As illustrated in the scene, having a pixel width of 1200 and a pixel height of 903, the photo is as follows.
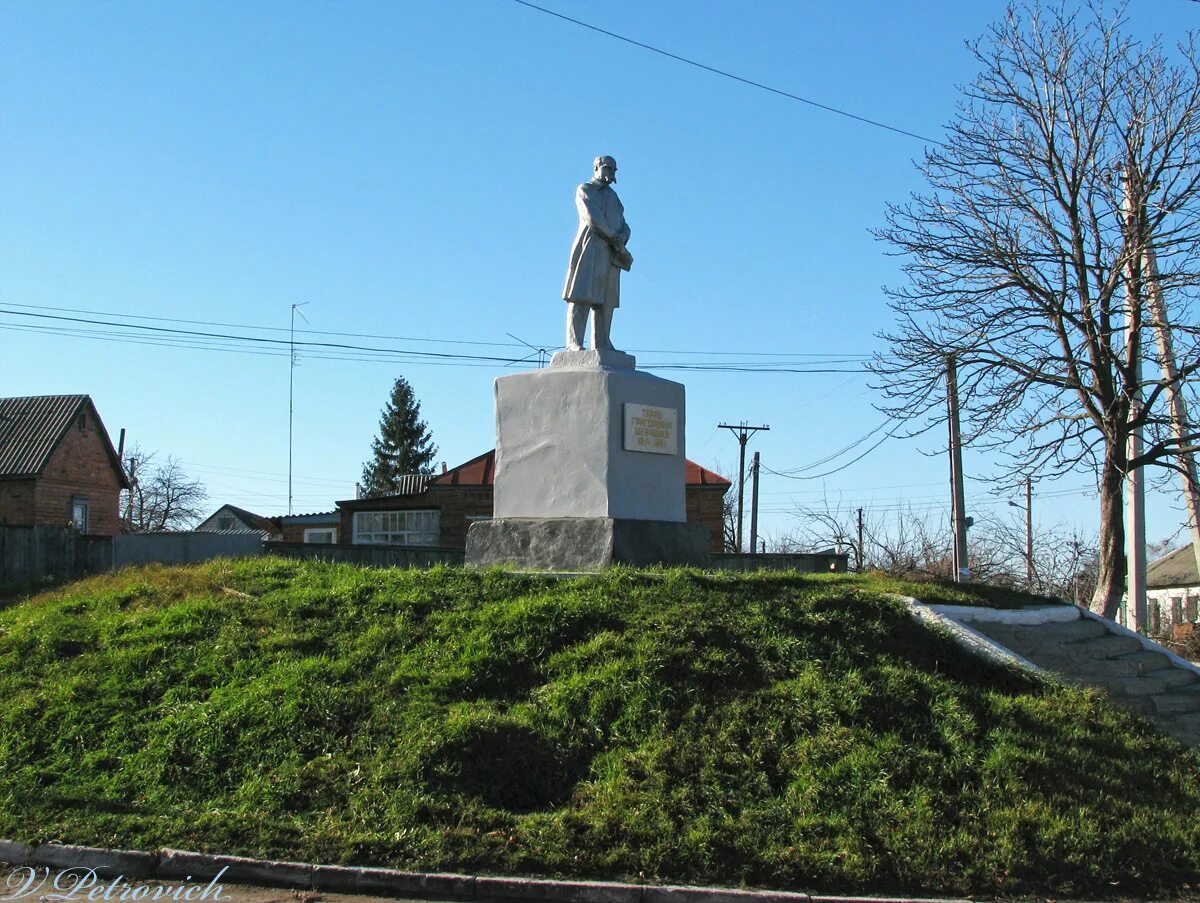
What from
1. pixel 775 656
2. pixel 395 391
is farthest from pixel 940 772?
pixel 395 391

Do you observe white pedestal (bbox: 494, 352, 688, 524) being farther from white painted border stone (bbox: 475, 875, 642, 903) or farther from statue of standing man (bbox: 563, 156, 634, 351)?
white painted border stone (bbox: 475, 875, 642, 903)

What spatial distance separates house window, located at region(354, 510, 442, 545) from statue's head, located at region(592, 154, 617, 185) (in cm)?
2198

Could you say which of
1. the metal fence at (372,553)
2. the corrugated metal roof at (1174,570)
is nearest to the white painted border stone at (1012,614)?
the metal fence at (372,553)

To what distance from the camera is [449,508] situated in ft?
108

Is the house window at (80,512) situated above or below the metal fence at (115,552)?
above

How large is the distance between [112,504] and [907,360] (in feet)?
106

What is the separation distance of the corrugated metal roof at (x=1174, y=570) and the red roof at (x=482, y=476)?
2306 centimetres

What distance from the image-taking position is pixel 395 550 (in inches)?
603

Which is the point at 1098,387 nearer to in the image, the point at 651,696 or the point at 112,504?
the point at 651,696

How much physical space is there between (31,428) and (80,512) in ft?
9.57

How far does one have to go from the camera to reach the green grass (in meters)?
6.12

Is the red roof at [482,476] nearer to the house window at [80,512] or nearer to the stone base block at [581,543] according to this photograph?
the house window at [80,512]

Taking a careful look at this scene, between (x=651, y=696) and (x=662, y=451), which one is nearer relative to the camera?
(x=651, y=696)

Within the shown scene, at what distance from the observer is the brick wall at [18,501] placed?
34375 millimetres
